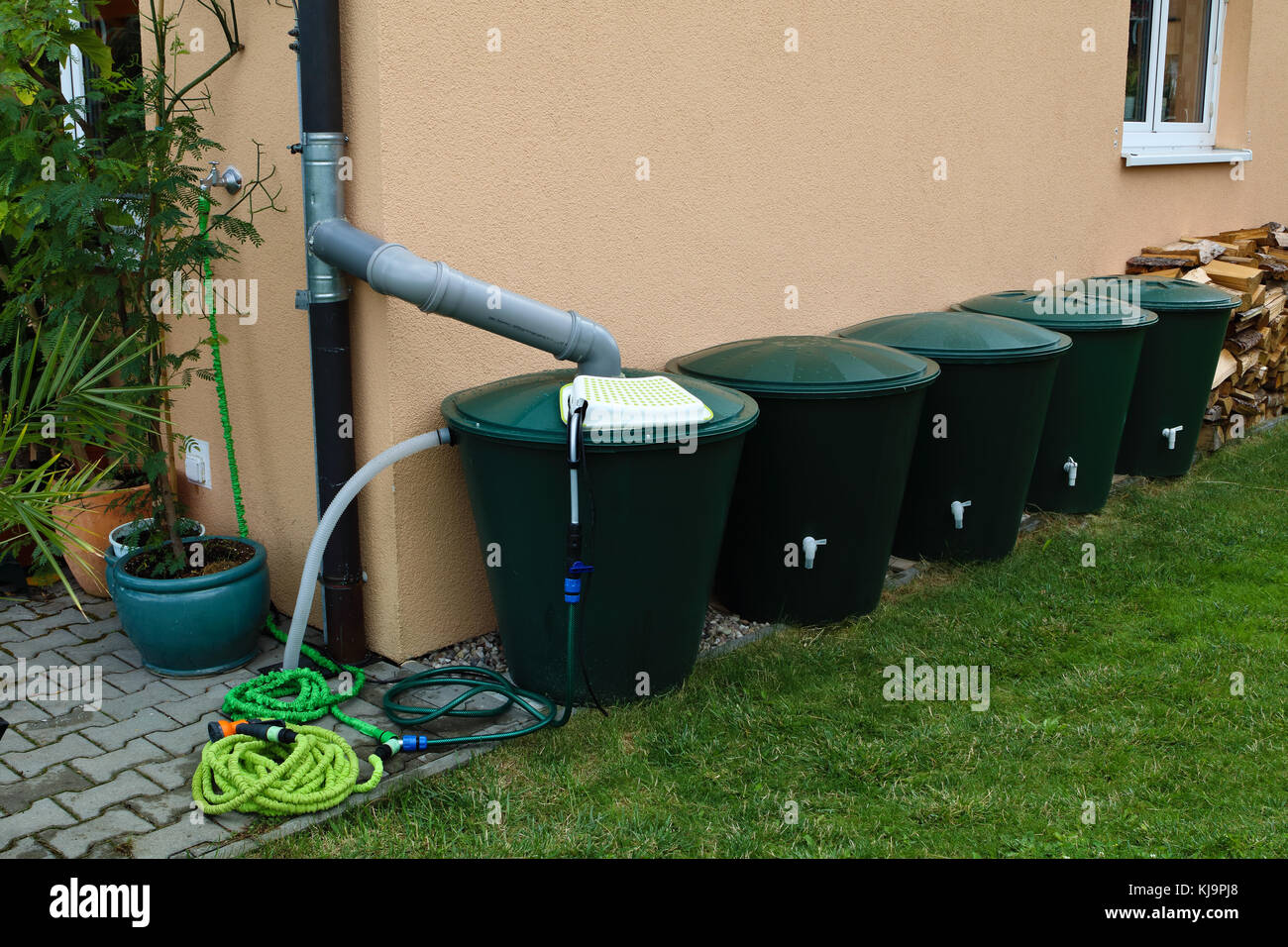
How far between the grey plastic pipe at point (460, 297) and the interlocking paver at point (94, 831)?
66.2 inches

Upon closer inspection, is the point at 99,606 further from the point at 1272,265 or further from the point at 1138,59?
the point at 1272,265

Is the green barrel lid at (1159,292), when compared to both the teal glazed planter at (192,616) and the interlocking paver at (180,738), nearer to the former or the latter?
the teal glazed planter at (192,616)

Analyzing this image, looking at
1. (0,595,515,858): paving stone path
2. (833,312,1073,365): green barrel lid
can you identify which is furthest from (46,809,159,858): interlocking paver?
(833,312,1073,365): green barrel lid

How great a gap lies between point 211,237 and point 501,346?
125cm

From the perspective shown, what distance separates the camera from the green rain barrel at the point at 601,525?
3582 millimetres

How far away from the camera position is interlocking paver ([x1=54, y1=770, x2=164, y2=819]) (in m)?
3.18

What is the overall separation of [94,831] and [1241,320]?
23.3 ft

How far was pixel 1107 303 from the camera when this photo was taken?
586 centimetres

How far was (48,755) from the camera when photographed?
348cm

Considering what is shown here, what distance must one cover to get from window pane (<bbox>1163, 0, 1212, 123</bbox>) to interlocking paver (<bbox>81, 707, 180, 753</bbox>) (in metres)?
7.92

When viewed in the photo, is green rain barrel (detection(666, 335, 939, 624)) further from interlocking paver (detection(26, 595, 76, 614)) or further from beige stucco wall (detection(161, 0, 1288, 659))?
interlocking paver (detection(26, 595, 76, 614))

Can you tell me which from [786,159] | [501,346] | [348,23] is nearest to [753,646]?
[501,346]

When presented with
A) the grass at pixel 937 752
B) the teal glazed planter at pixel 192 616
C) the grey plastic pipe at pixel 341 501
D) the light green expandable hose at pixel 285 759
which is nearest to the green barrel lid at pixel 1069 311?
the grass at pixel 937 752

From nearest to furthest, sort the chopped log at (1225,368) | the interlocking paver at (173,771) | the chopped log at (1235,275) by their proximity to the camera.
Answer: the interlocking paver at (173,771)
the chopped log at (1225,368)
the chopped log at (1235,275)
